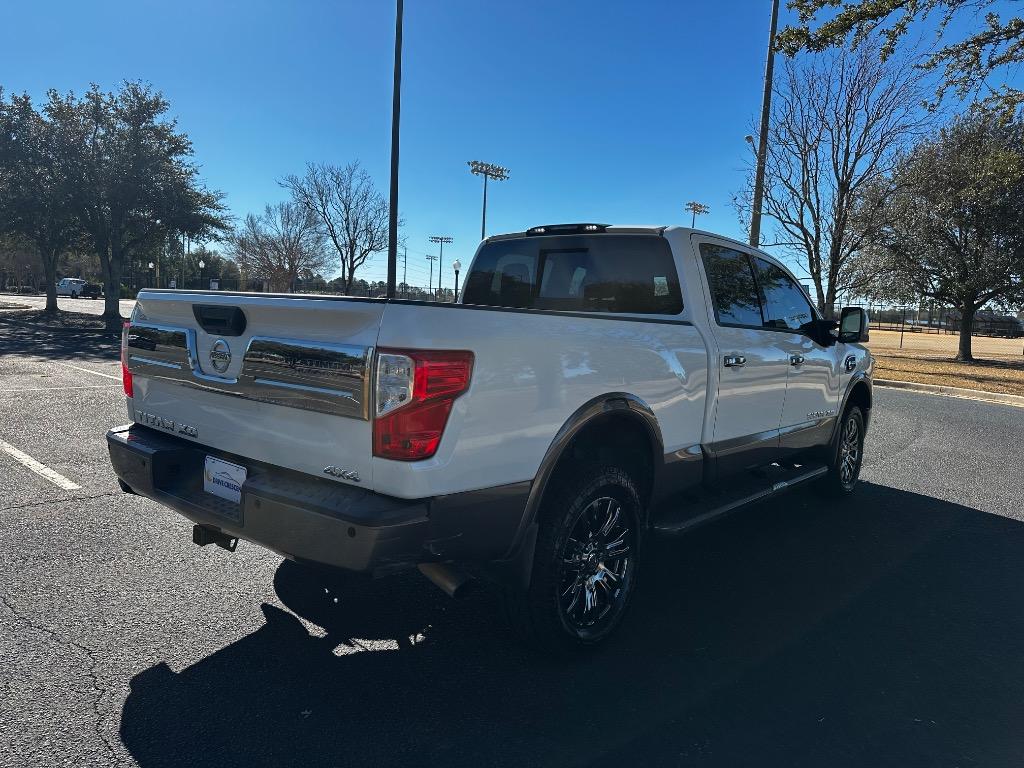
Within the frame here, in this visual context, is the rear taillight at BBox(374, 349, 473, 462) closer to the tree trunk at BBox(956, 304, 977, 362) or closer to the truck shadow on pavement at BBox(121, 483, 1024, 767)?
the truck shadow on pavement at BBox(121, 483, 1024, 767)

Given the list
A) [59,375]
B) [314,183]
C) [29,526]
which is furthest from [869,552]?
[314,183]

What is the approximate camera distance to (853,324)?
517 cm

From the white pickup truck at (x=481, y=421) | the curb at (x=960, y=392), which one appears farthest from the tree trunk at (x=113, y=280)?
the white pickup truck at (x=481, y=421)

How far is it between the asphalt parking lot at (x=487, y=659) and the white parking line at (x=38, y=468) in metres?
0.15

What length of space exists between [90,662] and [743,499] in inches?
129

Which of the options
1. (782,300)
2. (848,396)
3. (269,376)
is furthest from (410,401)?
(848,396)

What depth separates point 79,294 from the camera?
205 ft

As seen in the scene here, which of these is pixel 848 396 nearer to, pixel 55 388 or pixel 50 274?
pixel 55 388

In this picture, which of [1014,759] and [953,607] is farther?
[953,607]

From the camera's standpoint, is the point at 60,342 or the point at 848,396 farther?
the point at 60,342

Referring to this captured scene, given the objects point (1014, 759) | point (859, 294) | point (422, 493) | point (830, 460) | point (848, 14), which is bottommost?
point (1014, 759)

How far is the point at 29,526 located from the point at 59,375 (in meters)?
8.12

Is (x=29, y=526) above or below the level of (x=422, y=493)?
below

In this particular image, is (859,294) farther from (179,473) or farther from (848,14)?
(179,473)
